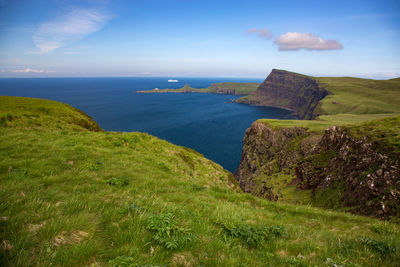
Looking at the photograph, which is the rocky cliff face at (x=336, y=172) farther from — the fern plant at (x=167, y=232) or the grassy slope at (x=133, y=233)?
the fern plant at (x=167, y=232)

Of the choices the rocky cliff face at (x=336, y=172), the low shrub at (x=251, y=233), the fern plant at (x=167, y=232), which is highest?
the fern plant at (x=167, y=232)

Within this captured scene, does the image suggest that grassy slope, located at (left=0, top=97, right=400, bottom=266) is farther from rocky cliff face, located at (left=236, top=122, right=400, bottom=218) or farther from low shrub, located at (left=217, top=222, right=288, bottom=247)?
rocky cliff face, located at (left=236, top=122, right=400, bottom=218)

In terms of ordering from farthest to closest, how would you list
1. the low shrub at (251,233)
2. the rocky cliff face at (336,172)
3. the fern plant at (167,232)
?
1. the rocky cliff face at (336,172)
2. the low shrub at (251,233)
3. the fern plant at (167,232)

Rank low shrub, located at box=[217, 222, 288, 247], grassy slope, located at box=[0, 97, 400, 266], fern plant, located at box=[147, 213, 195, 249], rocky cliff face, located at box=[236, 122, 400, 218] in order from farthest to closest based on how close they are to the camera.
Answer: rocky cliff face, located at box=[236, 122, 400, 218] → low shrub, located at box=[217, 222, 288, 247] → fern plant, located at box=[147, 213, 195, 249] → grassy slope, located at box=[0, 97, 400, 266]

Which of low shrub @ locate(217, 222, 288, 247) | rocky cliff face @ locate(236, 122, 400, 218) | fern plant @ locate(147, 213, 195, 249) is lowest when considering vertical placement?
rocky cliff face @ locate(236, 122, 400, 218)

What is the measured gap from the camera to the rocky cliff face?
2833cm

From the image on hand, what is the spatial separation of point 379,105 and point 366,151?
233289 millimetres

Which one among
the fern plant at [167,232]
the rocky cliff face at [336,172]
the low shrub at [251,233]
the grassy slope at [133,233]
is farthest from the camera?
the rocky cliff face at [336,172]

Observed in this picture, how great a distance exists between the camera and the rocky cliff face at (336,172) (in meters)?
28.3

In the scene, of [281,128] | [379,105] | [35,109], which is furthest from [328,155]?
[379,105]

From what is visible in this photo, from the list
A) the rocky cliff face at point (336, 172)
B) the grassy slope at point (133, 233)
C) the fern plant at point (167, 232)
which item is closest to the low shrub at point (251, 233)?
the grassy slope at point (133, 233)

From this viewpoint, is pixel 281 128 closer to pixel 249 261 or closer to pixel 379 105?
pixel 249 261

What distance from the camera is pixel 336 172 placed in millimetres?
46562

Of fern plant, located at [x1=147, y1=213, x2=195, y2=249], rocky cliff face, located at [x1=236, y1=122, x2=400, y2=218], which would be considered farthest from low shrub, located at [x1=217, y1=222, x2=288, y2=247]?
rocky cliff face, located at [x1=236, y1=122, x2=400, y2=218]
